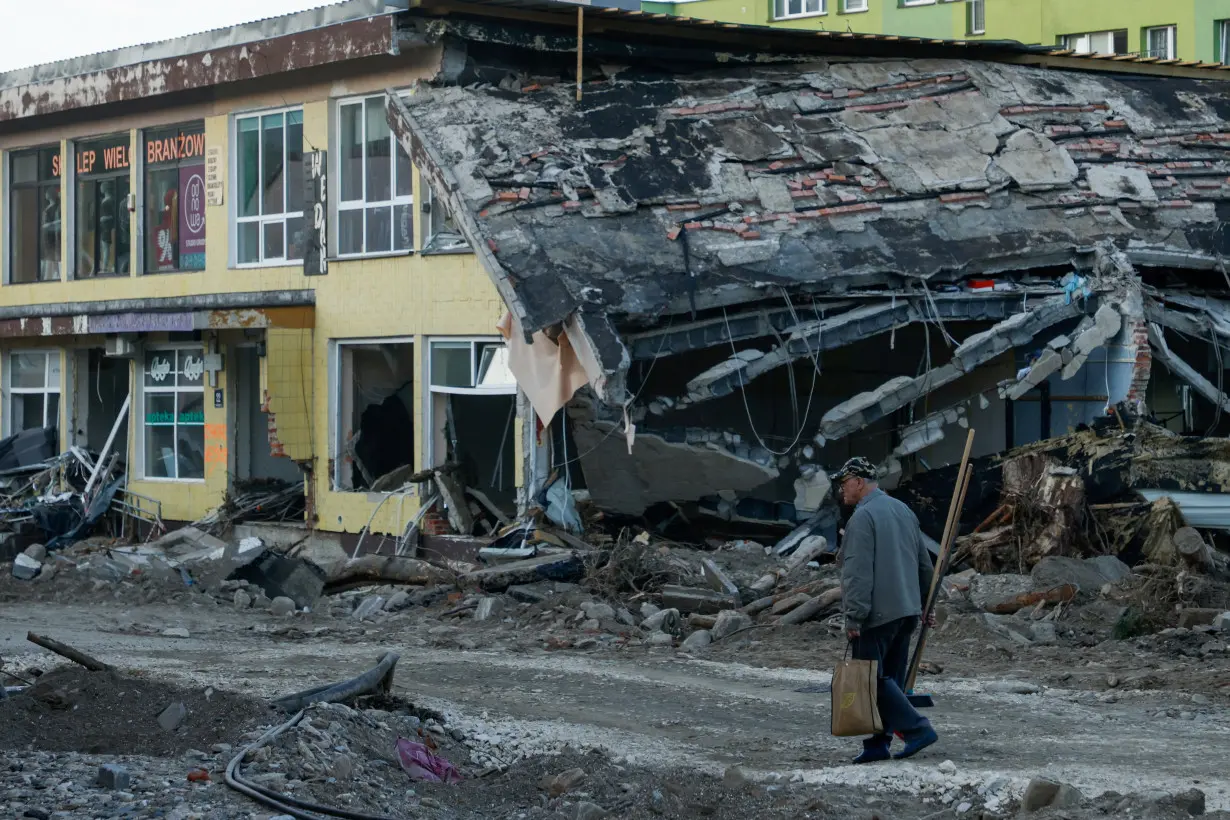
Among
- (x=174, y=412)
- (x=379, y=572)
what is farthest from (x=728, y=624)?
(x=174, y=412)

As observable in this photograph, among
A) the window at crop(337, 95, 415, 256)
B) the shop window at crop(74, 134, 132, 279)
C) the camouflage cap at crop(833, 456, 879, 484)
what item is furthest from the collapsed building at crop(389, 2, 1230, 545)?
the shop window at crop(74, 134, 132, 279)

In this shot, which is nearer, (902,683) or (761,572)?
(902,683)

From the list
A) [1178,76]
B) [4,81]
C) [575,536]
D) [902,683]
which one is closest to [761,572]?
[575,536]

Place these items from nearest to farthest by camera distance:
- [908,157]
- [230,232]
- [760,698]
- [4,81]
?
1. [760,698]
2. [908,157]
3. [230,232]
4. [4,81]

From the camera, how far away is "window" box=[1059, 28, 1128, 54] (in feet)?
133

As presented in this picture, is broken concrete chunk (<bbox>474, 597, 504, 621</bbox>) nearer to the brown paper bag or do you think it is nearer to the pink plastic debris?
the pink plastic debris

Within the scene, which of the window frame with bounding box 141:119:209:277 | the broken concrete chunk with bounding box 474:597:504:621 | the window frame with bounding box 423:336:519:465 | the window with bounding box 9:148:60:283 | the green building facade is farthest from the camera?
the green building facade

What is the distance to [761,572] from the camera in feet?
51.5

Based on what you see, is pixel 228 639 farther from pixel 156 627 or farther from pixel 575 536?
pixel 575 536

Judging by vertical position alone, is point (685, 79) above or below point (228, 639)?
above

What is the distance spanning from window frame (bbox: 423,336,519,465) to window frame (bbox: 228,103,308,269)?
2712 mm

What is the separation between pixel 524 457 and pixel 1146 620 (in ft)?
23.4

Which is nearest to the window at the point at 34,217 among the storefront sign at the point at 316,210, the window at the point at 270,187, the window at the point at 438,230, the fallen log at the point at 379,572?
the window at the point at 270,187

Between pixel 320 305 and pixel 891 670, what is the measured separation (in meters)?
12.8
